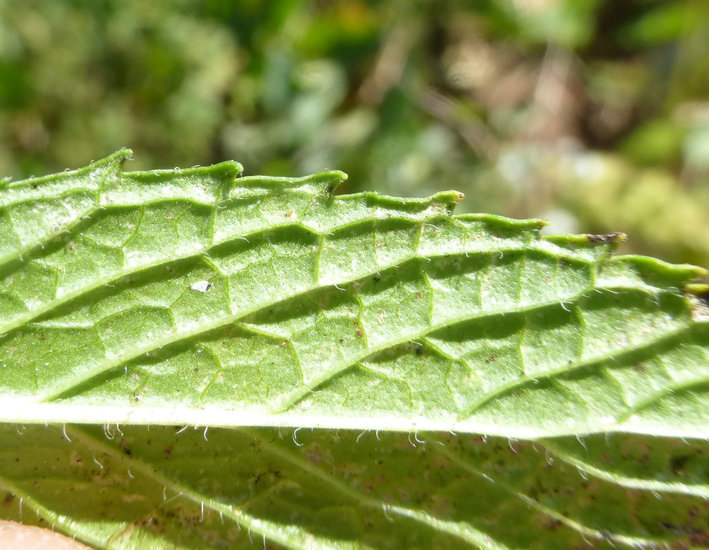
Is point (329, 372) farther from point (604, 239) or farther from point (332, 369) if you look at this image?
point (604, 239)

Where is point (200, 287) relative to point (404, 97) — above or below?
below

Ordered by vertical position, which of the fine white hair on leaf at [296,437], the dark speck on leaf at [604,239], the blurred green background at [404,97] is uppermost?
the blurred green background at [404,97]

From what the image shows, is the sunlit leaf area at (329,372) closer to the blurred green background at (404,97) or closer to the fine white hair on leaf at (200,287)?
the fine white hair on leaf at (200,287)

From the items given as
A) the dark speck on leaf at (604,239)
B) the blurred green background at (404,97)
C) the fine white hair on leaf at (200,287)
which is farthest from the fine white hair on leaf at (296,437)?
the blurred green background at (404,97)

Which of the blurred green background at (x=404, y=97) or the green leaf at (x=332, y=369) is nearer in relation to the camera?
the green leaf at (x=332, y=369)

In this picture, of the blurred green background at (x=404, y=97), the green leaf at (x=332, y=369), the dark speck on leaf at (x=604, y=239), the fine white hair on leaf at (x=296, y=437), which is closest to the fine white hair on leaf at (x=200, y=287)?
the green leaf at (x=332, y=369)

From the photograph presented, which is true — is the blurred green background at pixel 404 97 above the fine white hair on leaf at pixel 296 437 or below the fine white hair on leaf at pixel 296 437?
above

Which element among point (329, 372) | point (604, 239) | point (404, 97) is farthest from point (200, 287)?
point (404, 97)

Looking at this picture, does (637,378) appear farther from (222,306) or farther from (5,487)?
(5,487)
